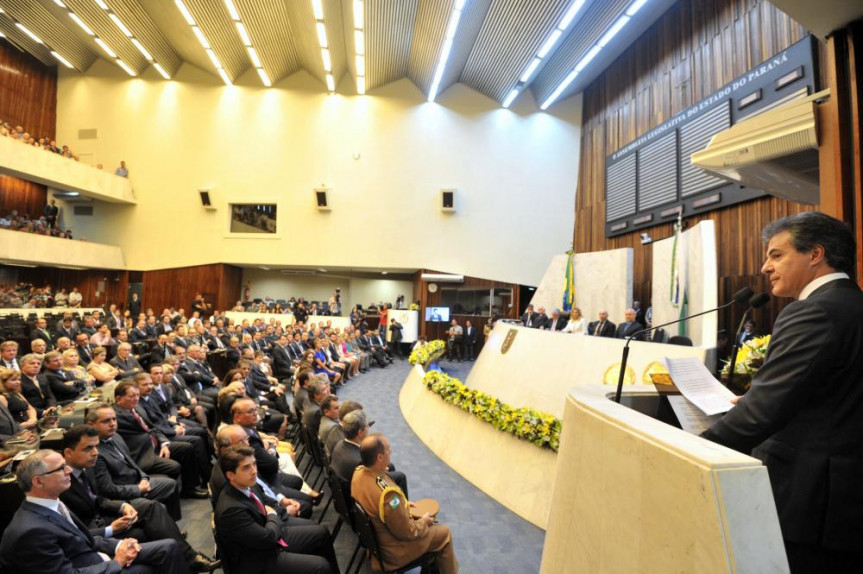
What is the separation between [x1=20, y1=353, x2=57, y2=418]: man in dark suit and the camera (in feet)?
13.9

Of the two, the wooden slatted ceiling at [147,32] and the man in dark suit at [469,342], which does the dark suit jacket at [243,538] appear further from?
the wooden slatted ceiling at [147,32]

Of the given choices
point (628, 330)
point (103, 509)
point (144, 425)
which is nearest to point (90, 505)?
point (103, 509)

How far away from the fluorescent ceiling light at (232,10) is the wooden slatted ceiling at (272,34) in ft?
0.29

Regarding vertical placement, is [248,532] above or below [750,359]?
below

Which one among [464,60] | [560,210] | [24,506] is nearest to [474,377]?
[24,506]

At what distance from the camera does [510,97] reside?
14.0m

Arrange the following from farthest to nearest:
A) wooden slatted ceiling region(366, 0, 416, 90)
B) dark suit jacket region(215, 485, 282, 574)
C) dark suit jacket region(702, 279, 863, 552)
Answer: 1. wooden slatted ceiling region(366, 0, 416, 90)
2. dark suit jacket region(215, 485, 282, 574)
3. dark suit jacket region(702, 279, 863, 552)

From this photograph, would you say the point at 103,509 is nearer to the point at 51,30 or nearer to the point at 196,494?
the point at 196,494

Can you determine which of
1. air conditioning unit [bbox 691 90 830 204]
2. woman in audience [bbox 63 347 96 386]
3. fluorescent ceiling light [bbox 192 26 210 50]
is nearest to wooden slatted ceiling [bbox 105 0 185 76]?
fluorescent ceiling light [bbox 192 26 210 50]

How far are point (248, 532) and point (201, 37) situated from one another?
14.1m

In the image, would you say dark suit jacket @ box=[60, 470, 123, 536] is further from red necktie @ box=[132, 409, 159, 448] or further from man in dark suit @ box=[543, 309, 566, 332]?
man in dark suit @ box=[543, 309, 566, 332]

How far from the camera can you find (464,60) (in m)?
13.1

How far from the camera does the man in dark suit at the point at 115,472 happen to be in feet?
8.82

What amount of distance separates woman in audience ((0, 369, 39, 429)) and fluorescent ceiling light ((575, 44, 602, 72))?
11.4m
